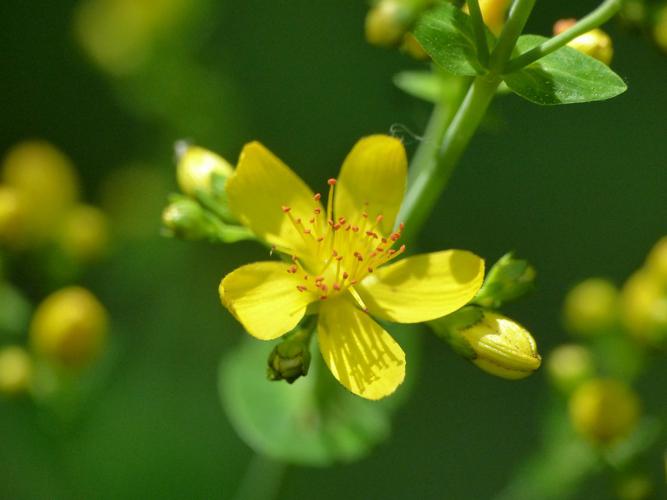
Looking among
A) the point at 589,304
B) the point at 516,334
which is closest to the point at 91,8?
the point at 589,304

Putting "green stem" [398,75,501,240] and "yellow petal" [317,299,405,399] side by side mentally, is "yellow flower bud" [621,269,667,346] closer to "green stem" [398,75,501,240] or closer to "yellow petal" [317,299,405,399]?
"green stem" [398,75,501,240]

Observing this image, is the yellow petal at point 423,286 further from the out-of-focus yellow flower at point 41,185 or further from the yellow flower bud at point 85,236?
the out-of-focus yellow flower at point 41,185

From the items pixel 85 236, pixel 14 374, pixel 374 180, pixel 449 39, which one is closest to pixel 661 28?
pixel 449 39

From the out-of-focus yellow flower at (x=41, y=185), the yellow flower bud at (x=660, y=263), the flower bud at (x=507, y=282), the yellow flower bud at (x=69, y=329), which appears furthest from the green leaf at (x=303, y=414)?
the out-of-focus yellow flower at (x=41, y=185)

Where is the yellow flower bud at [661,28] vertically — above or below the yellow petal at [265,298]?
above

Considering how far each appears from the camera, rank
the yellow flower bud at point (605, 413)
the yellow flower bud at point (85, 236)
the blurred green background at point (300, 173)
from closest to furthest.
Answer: the yellow flower bud at point (605, 413), the yellow flower bud at point (85, 236), the blurred green background at point (300, 173)

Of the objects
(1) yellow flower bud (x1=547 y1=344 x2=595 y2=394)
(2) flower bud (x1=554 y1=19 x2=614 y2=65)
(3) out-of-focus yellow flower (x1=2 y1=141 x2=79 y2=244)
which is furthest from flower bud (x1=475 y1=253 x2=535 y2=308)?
(3) out-of-focus yellow flower (x1=2 y1=141 x2=79 y2=244)

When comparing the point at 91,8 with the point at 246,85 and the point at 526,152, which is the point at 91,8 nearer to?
the point at 246,85
